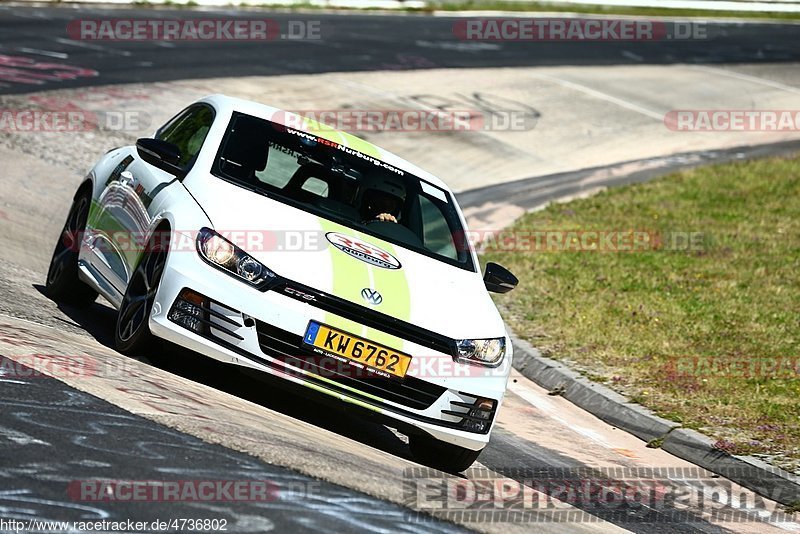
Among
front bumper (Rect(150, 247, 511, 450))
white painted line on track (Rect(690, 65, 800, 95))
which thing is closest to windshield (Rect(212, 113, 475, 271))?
front bumper (Rect(150, 247, 511, 450))

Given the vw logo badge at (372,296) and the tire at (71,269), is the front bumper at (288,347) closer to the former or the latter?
the vw logo badge at (372,296)

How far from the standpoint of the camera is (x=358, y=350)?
6578mm

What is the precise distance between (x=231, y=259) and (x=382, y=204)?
157cm

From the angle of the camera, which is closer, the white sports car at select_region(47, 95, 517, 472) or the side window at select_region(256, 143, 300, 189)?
the white sports car at select_region(47, 95, 517, 472)

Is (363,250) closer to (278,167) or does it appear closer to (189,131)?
(278,167)

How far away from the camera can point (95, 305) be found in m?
9.51

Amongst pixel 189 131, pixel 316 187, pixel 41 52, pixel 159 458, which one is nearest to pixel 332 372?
pixel 159 458

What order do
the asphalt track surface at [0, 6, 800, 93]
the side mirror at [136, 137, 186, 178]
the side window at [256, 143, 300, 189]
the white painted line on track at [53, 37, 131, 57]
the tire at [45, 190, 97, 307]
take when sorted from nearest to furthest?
the side mirror at [136, 137, 186, 178] → the side window at [256, 143, 300, 189] → the tire at [45, 190, 97, 307] → the asphalt track surface at [0, 6, 800, 93] → the white painted line on track at [53, 37, 131, 57]

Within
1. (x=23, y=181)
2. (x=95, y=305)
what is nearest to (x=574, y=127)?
(x=23, y=181)

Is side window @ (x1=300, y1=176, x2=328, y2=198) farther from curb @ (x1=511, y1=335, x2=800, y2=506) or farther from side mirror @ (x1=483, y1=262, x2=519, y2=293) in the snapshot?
curb @ (x1=511, y1=335, x2=800, y2=506)

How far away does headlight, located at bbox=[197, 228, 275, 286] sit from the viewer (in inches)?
260

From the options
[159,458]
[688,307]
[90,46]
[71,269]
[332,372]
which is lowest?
[688,307]

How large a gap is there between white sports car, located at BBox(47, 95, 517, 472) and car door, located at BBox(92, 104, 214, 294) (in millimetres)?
18

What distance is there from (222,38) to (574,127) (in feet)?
25.2
